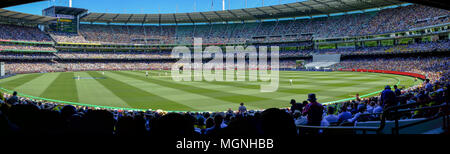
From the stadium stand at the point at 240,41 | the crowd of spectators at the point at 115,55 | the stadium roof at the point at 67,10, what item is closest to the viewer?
the stadium stand at the point at 240,41

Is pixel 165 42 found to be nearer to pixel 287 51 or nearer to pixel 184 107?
pixel 287 51

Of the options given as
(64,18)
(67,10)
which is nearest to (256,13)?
(67,10)

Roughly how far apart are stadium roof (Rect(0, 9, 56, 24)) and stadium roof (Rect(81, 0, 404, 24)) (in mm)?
14172

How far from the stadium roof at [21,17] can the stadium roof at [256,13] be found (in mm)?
14172

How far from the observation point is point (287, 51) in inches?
3762

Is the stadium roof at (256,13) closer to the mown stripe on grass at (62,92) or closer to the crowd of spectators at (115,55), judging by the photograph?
the crowd of spectators at (115,55)

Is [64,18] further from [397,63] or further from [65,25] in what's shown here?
[397,63]

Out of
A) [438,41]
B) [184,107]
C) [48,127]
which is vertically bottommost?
[184,107]

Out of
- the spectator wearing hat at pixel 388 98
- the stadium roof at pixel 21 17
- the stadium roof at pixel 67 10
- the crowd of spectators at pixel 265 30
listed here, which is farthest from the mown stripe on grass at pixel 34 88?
the stadium roof at pixel 67 10

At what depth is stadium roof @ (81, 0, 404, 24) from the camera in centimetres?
7638

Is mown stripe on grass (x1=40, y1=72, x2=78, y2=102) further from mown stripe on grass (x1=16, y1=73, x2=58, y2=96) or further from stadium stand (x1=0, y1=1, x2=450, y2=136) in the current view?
stadium stand (x1=0, y1=1, x2=450, y2=136)

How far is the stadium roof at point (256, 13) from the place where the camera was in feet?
251
